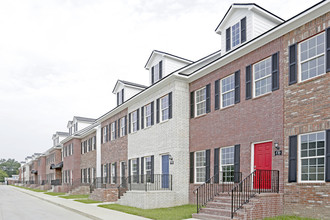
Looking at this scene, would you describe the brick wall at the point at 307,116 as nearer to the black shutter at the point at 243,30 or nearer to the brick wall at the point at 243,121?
the brick wall at the point at 243,121

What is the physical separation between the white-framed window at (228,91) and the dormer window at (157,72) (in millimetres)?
6303

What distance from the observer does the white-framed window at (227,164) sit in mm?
15312

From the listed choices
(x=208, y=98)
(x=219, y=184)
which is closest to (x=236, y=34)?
(x=208, y=98)

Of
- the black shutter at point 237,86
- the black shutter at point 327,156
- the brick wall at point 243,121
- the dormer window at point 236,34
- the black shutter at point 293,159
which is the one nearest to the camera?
the black shutter at point 327,156

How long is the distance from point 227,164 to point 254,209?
14.3 ft

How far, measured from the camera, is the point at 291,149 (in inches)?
471

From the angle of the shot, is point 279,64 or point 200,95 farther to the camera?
point 200,95

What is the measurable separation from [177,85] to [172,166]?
4591 millimetres

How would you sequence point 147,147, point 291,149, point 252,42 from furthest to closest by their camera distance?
point 147,147, point 252,42, point 291,149

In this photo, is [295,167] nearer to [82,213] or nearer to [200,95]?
[200,95]

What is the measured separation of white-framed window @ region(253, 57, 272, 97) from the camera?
13.6m

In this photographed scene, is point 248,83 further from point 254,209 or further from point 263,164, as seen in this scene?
point 254,209

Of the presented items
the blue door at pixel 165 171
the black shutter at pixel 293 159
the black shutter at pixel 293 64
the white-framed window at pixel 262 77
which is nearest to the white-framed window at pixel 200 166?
the blue door at pixel 165 171

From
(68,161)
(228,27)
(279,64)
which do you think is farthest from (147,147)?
(68,161)
